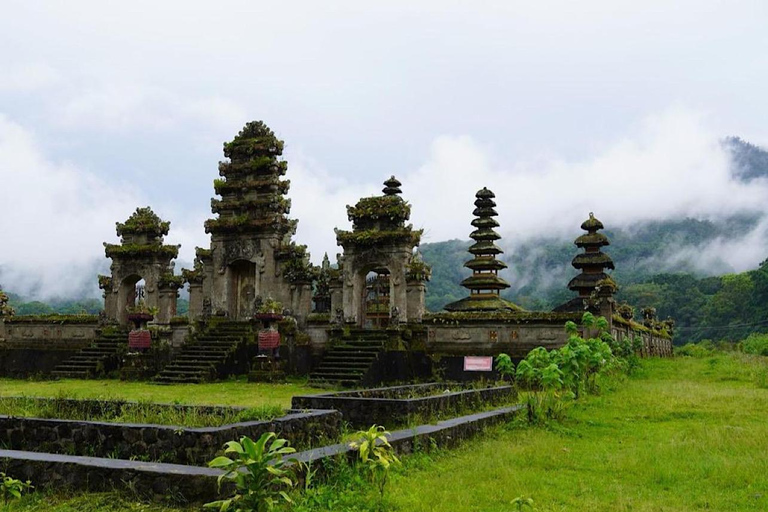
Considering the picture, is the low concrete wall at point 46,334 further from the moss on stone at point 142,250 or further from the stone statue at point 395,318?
the stone statue at point 395,318

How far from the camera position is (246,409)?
10375 millimetres

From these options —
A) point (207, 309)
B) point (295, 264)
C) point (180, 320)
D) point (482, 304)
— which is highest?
point (295, 264)

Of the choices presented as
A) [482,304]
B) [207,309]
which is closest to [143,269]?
[207,309]

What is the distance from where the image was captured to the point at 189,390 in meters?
22.7

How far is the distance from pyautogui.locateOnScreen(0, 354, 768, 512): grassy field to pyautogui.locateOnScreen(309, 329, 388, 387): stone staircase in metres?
10.2

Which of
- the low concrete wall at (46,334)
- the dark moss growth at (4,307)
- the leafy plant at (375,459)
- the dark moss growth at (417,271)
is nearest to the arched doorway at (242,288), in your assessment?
the low concrete wall at (46,334)

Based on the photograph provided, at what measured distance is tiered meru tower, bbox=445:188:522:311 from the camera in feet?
133

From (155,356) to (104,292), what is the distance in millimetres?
5459

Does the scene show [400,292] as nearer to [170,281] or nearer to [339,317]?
[339,317]

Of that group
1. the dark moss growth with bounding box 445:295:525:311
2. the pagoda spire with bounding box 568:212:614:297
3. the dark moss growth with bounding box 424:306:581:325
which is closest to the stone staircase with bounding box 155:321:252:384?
the dark moss growth with bounding box 424:306:581:325

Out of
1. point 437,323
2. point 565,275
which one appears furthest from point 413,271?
point 565,275

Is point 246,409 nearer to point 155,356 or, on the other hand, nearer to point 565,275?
point 155,356

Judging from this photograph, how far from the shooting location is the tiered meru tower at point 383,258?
2661cm

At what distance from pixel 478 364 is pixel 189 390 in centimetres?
972
